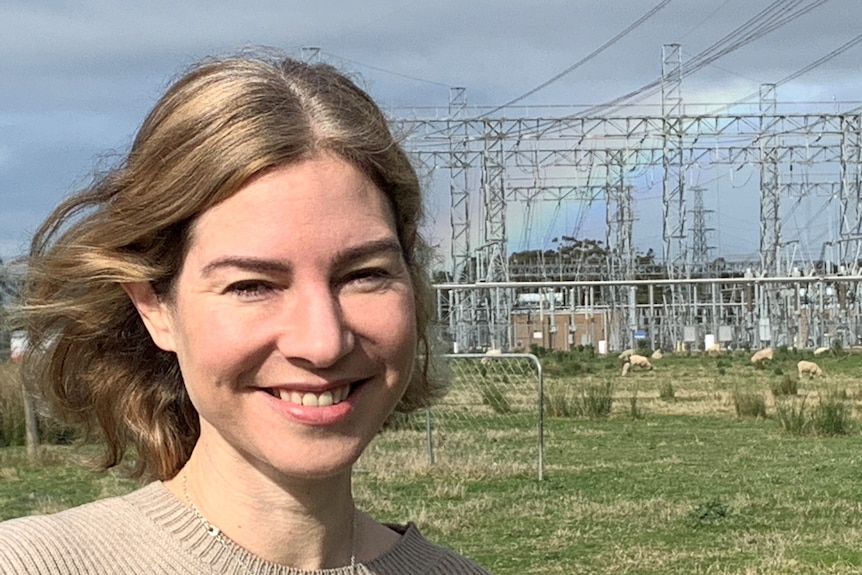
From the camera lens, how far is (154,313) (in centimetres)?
173

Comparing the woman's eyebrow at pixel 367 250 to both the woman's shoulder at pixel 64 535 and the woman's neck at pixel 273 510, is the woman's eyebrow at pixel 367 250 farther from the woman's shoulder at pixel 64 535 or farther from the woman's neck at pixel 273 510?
the woman's shoulder at pixel 64 535

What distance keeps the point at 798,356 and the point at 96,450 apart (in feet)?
105

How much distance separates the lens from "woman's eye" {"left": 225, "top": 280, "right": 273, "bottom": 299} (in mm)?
1538

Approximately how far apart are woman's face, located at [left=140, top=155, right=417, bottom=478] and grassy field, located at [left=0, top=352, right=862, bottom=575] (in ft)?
11.0

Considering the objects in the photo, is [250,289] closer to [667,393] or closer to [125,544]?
[125,544]

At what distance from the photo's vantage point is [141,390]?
77.3 inches

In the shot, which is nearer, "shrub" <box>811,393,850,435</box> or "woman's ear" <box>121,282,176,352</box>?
"woman's ear" <box>121,282,176,352</box>

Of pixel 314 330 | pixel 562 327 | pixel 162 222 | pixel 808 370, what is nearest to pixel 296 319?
pixel 314 330

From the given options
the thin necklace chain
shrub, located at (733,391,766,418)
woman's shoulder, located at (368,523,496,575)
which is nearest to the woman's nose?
the thin necklace chain

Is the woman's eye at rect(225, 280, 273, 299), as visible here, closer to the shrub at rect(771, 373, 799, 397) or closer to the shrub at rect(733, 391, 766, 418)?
the shrub at rect(733, 391, 766, 418)

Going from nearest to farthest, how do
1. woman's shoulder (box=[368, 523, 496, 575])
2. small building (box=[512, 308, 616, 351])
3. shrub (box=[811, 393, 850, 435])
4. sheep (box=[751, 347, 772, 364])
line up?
woman's shoulder (box=[368, 523, 496, 575])
shrub (box=[811, 393, 850, 435])
sheep (box=[751, 347, 772, 364])
small building (box=[512, 308, 616, 351])

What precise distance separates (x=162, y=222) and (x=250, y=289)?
0.59 feet

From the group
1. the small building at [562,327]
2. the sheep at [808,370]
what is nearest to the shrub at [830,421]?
the sheep at [808,370]

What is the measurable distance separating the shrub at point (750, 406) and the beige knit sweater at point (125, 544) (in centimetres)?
1452
